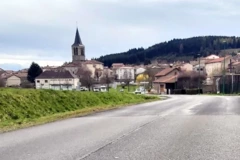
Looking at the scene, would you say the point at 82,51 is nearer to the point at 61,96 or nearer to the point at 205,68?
the point at 205,68

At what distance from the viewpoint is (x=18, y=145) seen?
32.1 feet

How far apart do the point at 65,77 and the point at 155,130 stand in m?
100.0

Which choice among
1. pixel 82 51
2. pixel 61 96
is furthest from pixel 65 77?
pixel 61 96

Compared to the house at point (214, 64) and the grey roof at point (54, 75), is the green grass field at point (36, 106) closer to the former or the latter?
the grey roof at point (54, 75)

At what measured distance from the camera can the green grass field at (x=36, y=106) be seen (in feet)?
54.1

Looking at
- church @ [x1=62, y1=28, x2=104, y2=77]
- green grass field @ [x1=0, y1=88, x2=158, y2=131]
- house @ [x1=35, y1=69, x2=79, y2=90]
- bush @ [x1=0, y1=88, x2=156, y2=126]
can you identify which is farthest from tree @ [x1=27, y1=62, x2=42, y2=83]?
green grass field @ [x1=0, y1=88, x2=158, y2=131]

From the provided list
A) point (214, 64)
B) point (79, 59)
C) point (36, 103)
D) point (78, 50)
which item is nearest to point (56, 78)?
point (214, 64)

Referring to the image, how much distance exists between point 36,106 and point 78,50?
540 ft

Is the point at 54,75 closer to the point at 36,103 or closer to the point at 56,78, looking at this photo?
the point at 56,78

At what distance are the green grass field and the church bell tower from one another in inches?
6041

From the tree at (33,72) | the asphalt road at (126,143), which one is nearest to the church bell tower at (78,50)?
the tree at (33,72)

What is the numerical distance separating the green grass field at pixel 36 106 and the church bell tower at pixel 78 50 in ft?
503

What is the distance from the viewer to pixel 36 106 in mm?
20141

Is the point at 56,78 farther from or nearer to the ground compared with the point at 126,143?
farther from the ground
